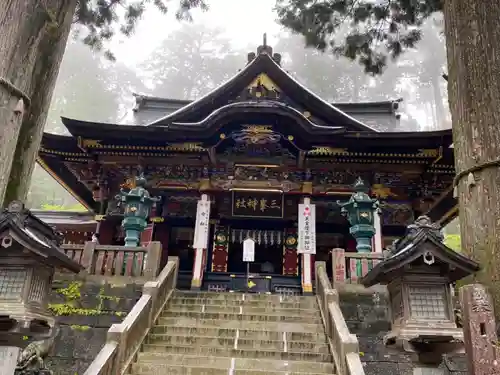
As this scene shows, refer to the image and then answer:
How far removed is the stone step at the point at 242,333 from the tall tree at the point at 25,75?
10.9 ft

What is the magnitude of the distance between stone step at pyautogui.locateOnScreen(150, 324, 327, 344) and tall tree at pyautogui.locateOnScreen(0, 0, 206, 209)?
3336 millimetres

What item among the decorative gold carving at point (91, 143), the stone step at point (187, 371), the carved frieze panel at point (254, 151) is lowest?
the stone step at point (187, 371)

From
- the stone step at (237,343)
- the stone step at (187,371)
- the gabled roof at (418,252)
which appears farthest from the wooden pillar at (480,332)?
the stone step at (237,343)

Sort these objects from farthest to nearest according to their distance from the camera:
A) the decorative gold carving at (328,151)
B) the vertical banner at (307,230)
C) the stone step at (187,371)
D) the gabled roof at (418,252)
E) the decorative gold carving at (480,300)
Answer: the decorative gold carving at (328,151) < the vertical banner at (307,230) < the stone step at (187,371) < the gabled roof at (418,252) < the decorative gold carving at (480,300)

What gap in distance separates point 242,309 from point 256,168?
4.75 meters

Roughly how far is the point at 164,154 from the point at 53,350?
18.8 feet

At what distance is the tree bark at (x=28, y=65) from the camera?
359 cm

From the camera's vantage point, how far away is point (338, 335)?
227 inches

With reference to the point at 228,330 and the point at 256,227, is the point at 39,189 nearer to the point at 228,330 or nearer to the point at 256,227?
the point at 256,227

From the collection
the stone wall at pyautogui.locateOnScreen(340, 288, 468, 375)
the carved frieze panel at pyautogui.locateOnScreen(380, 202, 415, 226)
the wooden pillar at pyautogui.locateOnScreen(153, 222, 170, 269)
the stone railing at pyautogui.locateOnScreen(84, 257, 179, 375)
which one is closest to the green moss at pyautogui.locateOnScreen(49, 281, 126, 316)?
the stone railing at pyautogui.locateOnScreen(84, 257, 179, 375)

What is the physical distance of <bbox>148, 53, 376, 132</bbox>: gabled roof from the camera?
469 inches

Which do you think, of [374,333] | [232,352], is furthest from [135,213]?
[374,333]

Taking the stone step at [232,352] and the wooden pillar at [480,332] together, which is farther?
the stone step at [232,352]

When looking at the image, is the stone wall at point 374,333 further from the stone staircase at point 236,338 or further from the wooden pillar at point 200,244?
the wooden pillar at point 200,244
